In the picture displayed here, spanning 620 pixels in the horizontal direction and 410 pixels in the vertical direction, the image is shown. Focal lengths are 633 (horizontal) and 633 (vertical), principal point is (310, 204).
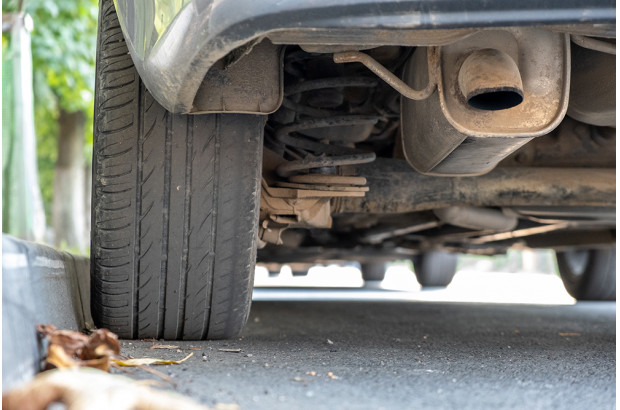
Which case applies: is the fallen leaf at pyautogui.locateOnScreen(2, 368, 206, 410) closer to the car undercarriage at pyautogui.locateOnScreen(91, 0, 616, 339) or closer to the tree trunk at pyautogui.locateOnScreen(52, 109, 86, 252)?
the car undercarriage at pyautogui.locateOnScreen(91, 0, 616, 339)

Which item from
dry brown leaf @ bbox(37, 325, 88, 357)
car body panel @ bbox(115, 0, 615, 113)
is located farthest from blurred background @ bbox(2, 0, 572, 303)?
car body panel @ bbox(115, 0, 615, 113)

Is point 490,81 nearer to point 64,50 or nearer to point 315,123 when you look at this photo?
point 315,123

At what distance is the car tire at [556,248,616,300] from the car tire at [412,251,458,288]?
68.4 inches

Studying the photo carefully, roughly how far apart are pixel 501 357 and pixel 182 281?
828 millimetres

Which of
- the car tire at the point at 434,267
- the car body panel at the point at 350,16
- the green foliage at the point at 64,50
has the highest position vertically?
the green foliage at the point at 64,50

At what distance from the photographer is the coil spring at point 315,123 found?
179 cm

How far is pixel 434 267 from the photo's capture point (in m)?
6.31

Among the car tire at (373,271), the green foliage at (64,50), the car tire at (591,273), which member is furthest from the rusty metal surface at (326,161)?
the green foliage at (64,50)

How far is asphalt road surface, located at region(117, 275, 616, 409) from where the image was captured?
3.39 ft

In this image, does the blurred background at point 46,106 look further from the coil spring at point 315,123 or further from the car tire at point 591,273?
the car tire at point 591,273

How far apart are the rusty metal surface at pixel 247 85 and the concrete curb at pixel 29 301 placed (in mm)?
482

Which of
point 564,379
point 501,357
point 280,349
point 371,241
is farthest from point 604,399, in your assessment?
point 371,241

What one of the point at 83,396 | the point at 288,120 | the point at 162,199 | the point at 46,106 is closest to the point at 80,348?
the point at 83,396

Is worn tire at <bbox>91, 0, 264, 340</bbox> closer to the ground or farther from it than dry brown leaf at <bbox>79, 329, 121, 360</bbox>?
farther from it
